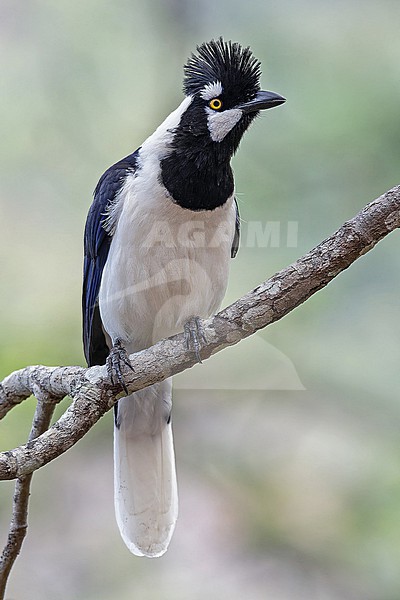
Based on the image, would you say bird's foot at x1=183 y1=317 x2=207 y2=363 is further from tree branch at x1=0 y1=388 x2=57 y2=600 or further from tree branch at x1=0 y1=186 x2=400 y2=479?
tree branch at x1=0 y1=388 x2=57 y2=600

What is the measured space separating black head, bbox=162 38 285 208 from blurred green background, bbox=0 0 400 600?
0.21m

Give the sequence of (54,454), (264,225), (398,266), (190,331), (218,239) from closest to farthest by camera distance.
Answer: (54,454)
(190,331)
(218,239)
(264,225)
(398,266)

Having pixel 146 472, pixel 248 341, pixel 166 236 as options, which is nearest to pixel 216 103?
pixel 166 236

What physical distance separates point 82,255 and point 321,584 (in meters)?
0.76

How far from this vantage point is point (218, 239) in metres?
1.12

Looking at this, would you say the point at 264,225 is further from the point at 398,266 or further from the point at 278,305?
the point at 278,305

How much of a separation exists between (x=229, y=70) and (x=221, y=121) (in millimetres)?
72

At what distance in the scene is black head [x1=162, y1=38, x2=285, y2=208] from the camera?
105 centimetres

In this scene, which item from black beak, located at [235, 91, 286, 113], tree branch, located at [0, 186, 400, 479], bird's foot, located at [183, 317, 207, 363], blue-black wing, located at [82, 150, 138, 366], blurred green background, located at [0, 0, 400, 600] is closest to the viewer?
tree branch, located at [0, 186, 400, 479]

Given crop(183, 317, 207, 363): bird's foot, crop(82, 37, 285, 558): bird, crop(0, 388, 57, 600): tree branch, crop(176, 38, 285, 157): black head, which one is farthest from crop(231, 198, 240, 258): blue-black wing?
crop(0, 388, 57, 600): tree branch

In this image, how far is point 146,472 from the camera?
4.06ft

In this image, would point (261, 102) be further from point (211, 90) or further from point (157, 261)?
point (157, 261)

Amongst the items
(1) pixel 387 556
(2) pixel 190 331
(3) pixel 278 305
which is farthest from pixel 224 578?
(3) pixel 278 305

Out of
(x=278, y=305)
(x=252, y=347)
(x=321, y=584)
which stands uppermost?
(x=278, y=305)
